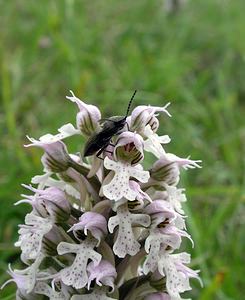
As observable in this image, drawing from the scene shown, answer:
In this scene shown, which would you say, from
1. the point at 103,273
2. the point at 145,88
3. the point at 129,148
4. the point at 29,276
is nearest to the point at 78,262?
the point at 103,273

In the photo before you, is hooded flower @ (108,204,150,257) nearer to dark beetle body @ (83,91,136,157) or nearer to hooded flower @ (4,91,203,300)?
hooded flower @ (4,91,203,300)

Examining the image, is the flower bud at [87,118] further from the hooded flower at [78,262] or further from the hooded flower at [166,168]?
the hooded flower at [78,262]

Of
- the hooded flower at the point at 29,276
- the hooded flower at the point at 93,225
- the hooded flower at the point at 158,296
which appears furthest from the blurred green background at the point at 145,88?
the hooded flower at the point at 93,225

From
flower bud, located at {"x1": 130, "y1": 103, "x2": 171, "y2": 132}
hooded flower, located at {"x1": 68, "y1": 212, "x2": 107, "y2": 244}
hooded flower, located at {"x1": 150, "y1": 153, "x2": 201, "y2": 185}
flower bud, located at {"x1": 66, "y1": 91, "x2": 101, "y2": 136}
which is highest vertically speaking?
flower bud, located at {"x1": 66, "y1": 91, "x2": 101, "y2": 136}

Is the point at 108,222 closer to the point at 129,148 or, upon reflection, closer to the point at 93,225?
→ the point at 93,225

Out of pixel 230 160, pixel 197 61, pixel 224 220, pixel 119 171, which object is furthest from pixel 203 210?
pixel 197 61

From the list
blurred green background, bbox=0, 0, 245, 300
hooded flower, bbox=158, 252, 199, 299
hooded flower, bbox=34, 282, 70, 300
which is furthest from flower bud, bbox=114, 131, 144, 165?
blurred green background, bbox=0, 0, 245, 300

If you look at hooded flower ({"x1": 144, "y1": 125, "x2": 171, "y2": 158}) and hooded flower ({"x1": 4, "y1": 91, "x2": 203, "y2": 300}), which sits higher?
hooded flower ({"x1": 144, "y1": 125, "x2": 171, "y2": 158})
